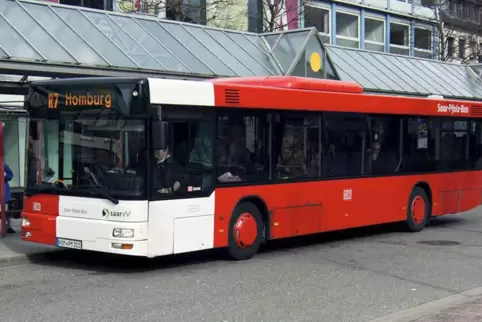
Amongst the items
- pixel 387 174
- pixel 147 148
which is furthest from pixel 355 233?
pixel 147 148

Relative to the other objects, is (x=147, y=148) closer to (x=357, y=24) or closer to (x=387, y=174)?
(x=387, y=174)

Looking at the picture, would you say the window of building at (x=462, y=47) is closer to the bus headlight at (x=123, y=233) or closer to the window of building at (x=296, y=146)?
the window of building at (x=296, y=146)

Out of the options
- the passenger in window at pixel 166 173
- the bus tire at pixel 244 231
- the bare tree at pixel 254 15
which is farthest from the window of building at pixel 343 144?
the bare tree at pixel 254 15

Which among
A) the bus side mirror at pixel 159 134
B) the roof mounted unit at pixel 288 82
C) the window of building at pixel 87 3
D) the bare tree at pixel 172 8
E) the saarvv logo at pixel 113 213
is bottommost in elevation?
the saarvv logo at pixel 113 213

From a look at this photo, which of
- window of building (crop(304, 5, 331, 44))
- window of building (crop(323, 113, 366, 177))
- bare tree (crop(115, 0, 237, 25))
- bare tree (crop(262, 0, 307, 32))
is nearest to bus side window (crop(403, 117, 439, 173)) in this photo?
window of building (crop(323, 113, 366, 177))

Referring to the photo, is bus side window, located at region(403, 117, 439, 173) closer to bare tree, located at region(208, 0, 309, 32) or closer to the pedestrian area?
the pedestrian area

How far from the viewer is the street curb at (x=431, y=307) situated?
22.7ft

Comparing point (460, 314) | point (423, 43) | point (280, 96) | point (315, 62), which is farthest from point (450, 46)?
point (460, 314)

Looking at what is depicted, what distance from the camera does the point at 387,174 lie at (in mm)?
13539

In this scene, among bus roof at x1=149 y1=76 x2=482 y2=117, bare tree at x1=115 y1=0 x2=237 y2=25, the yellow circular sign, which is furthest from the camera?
bare tree at x1=115 y1=0 x2=237 y2=25

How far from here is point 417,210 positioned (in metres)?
14.5

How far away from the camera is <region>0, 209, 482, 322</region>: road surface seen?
Answer: 23.7 ft

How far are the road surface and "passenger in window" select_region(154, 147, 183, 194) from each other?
1.23m

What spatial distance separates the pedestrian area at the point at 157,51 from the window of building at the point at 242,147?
477 cm
